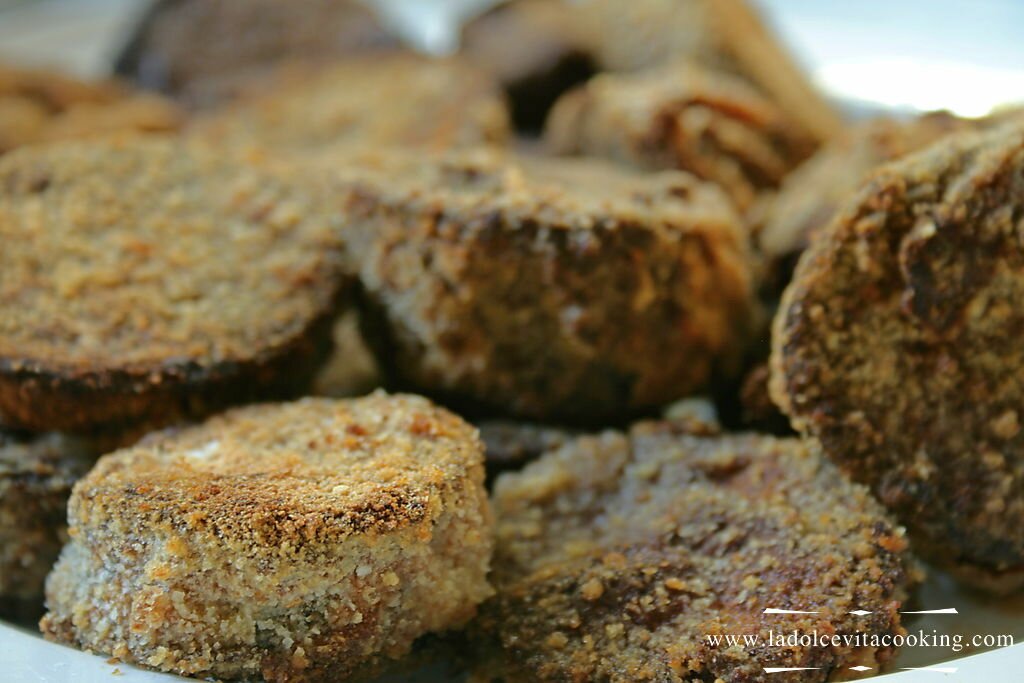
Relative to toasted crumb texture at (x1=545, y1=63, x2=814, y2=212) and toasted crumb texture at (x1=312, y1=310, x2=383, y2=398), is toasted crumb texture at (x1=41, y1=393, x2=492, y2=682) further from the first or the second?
toasted crumb texture at (x1=545, y1=63, x2=814, y2=212)

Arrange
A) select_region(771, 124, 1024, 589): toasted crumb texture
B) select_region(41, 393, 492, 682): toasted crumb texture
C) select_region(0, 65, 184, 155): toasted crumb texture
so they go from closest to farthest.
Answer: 1. select_region(41, 393, 492, 682): toasted crumb texture
2. select_region(771, 124, 1024, 589): toasted crumb texture
3. select_region(0, 65, 184, 155): toasted crumb texture

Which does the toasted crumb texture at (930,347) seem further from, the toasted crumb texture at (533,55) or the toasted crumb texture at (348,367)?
the toasted crumb texture at (533,55)

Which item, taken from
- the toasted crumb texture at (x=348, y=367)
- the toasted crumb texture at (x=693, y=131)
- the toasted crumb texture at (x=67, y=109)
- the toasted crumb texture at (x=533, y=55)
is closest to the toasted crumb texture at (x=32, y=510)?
the toasted crumb texture at (x=348, y=367)

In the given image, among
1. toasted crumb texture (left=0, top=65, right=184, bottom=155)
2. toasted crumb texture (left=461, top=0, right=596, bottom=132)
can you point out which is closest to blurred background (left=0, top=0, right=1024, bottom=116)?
toasted crumb texture (left=461, top=0, right=596, bottom=132)

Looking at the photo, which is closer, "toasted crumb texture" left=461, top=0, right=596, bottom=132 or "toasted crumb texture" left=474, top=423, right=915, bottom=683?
"toasted crumb texture" left=474, top=423, right=915, bottom=683

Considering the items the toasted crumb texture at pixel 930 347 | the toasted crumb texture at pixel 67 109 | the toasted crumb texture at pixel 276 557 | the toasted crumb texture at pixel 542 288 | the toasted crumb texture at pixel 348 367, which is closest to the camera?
the toasted crumb texture at pixel 276 557

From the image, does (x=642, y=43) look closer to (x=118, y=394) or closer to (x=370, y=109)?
(x=370, y=109)

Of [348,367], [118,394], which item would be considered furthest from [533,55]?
[118,394]
